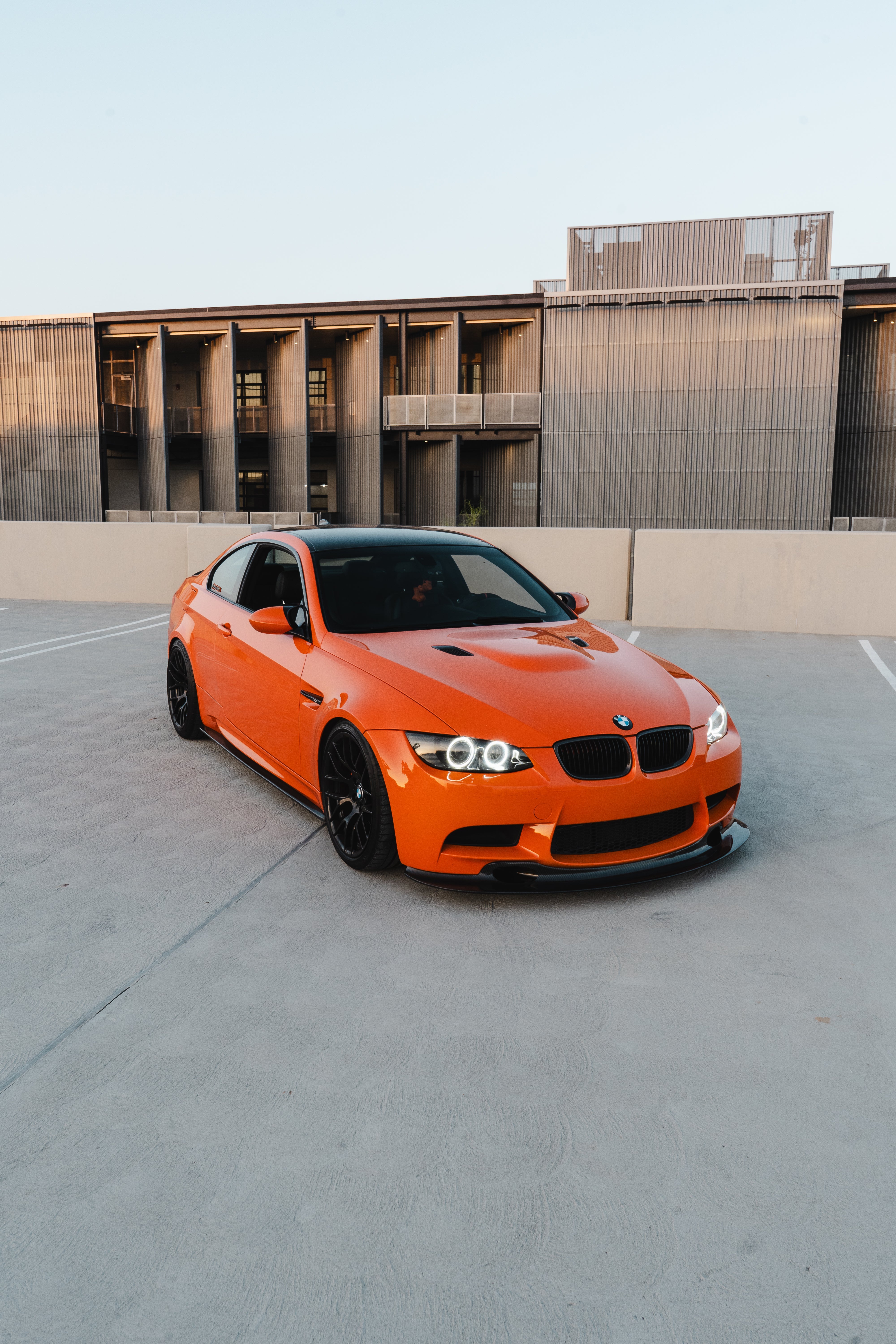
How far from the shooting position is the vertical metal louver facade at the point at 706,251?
27.5 m

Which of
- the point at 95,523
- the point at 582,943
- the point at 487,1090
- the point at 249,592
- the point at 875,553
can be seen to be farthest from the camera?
the point at 95,523

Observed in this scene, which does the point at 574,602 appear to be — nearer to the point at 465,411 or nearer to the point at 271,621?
the point at 271,621

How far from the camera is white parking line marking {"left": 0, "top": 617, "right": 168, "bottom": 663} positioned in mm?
10086

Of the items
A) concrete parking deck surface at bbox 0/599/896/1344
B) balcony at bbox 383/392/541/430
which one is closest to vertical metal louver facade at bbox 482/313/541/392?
balcony at bbox 383/392/541/430

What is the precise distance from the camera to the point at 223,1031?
116 inches

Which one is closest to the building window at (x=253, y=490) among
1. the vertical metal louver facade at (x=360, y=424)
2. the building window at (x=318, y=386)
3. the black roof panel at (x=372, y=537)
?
the building window at (x=318, y=386)

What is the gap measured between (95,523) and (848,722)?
1220 cm

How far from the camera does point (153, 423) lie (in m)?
32.7

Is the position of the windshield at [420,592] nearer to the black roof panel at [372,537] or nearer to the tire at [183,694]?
the black roof panel at [372,537]

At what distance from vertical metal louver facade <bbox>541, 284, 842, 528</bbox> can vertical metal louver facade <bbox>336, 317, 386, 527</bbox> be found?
5199 millimetres

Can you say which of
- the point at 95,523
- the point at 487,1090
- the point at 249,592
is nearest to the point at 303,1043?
the point at 487,1090

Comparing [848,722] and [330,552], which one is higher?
[330,552]

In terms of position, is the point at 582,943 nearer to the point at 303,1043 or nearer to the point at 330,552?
the point at 303,1043

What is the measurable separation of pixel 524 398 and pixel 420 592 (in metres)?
25.5
